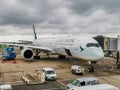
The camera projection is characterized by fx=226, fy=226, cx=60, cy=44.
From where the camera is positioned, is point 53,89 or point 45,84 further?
point 45,84

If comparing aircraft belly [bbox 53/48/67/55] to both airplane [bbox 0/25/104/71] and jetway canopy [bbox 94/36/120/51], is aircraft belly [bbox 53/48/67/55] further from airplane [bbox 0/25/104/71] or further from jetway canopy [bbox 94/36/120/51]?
jetway canopy [bbox 94/36/120/51]

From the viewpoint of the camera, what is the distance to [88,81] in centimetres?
2414

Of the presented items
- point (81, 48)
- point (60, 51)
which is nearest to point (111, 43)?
point (60, 51)

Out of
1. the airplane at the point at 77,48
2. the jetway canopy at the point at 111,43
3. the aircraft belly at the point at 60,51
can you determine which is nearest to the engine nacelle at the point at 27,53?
the airplane at the point at 77,48

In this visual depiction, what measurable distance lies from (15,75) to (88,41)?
12.4 metres

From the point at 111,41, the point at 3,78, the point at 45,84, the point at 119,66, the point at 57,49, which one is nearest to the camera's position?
the point at 45,84

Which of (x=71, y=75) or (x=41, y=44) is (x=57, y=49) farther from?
(x=71, y=75)

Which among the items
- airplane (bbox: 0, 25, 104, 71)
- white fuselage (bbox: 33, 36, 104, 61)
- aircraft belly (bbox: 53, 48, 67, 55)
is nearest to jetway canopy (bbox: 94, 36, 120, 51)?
airplane (bbox: 0, 25, 104, 71)

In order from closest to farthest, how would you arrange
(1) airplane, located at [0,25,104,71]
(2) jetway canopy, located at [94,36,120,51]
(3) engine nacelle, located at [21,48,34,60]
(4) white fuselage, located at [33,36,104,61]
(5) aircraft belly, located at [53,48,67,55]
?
(4) white fuselage, located at [33,36,104,61], (1) airplane, located at [0,25,104,71], (5) aircraft belly, located at [53,48,67,55], (3) engine nacelle, located at [21,48,34,60], (2) jetway canopy, located at [94,36,120,51]

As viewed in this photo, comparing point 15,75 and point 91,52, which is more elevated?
point 91,52

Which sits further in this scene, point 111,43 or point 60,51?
point 111,43

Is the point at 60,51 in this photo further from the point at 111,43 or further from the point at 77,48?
the point at 111,43

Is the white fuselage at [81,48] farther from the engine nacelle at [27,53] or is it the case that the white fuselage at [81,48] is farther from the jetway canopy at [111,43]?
the jetway canopy at [111,43]

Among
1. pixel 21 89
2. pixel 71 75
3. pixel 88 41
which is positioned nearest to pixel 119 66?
pixel 88 41
